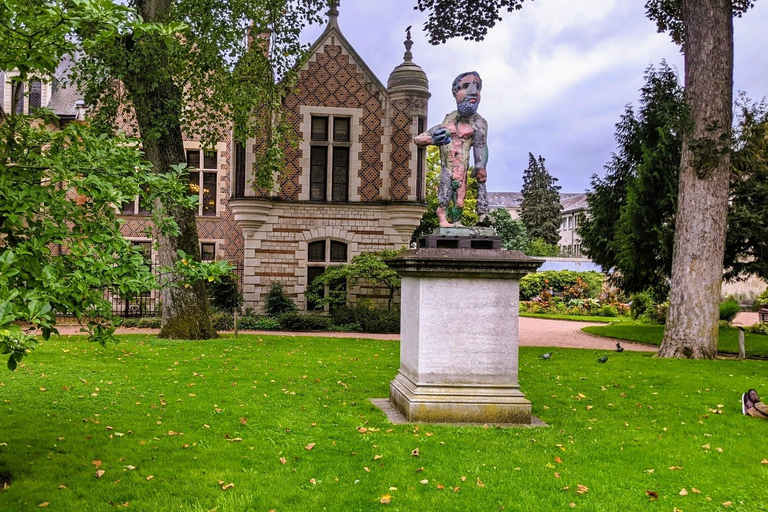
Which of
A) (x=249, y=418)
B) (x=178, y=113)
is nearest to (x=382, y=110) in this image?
(x=178, y=113)

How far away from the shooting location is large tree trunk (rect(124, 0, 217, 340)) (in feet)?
43.3

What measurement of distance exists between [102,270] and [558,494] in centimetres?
383

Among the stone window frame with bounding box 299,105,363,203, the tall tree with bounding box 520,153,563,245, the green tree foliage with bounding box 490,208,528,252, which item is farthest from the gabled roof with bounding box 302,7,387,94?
the tall tree with bounding box 520,153,563,245

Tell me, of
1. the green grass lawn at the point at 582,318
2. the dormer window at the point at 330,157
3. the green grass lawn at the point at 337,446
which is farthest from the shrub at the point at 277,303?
the green grass lawn at the point at 582,318

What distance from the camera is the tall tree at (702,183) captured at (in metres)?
13.8

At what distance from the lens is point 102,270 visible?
4.57 metres

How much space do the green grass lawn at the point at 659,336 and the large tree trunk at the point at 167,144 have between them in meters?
12.9

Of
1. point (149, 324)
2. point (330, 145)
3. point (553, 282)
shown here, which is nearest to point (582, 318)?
point (553, 282)

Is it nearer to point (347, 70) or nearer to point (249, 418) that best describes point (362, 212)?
point (347, 70)

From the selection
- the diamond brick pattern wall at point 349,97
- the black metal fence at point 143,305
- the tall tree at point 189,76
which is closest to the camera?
the tall tree at point 189,76

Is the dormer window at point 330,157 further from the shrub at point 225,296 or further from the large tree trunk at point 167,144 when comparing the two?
the large tree trunk at point 167,144

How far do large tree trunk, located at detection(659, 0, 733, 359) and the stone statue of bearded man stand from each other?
781 centimetres

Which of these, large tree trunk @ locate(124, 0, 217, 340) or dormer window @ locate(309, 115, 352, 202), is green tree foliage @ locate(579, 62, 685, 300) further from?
large tree trunk @ locate(124, 0, 217, 340)

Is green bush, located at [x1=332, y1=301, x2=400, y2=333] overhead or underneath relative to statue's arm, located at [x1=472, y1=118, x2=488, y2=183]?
underneath
